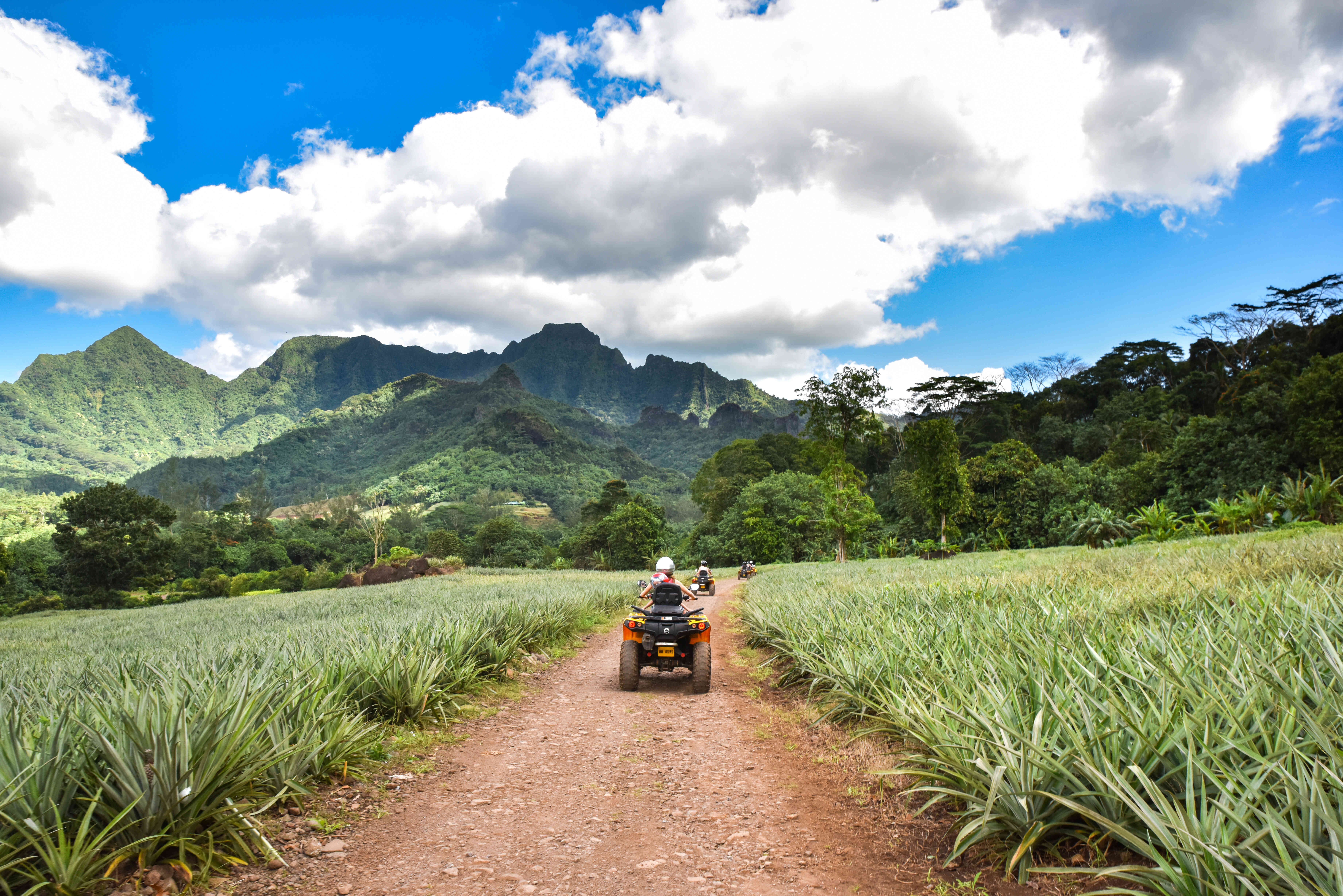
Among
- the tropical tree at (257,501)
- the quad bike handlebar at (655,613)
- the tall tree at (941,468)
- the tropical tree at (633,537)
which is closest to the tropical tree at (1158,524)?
the tall tree at (941,468)

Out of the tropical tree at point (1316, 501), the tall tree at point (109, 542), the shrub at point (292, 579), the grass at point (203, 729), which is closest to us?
the grass at point (203, 729)

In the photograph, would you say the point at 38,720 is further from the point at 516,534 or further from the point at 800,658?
the point at 516,534

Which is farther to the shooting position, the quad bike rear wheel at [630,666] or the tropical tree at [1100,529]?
the tropical tree at [1100,529]

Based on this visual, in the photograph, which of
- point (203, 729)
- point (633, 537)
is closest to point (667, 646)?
point (203, 729)

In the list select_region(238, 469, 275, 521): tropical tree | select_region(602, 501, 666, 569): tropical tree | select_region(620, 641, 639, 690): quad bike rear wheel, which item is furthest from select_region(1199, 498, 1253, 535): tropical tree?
select_region(238, 469, 275, 521): tropical tree

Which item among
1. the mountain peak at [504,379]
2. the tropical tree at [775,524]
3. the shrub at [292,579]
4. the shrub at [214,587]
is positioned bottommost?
the shrub at [214,587]

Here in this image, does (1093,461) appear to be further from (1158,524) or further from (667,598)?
(667,598)

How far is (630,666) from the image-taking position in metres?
7.40

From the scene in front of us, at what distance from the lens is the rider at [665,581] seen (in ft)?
25.7

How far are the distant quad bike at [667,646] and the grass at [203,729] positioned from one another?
1.56m

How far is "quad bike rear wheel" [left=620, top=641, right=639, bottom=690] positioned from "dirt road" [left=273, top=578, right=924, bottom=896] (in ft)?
4.63

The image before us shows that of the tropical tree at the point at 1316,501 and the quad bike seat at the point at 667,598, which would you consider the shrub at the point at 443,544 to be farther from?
the tropical tree at the point at 1316,501

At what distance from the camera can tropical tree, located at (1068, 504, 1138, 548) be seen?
28.2m

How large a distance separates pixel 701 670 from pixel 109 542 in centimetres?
5862
